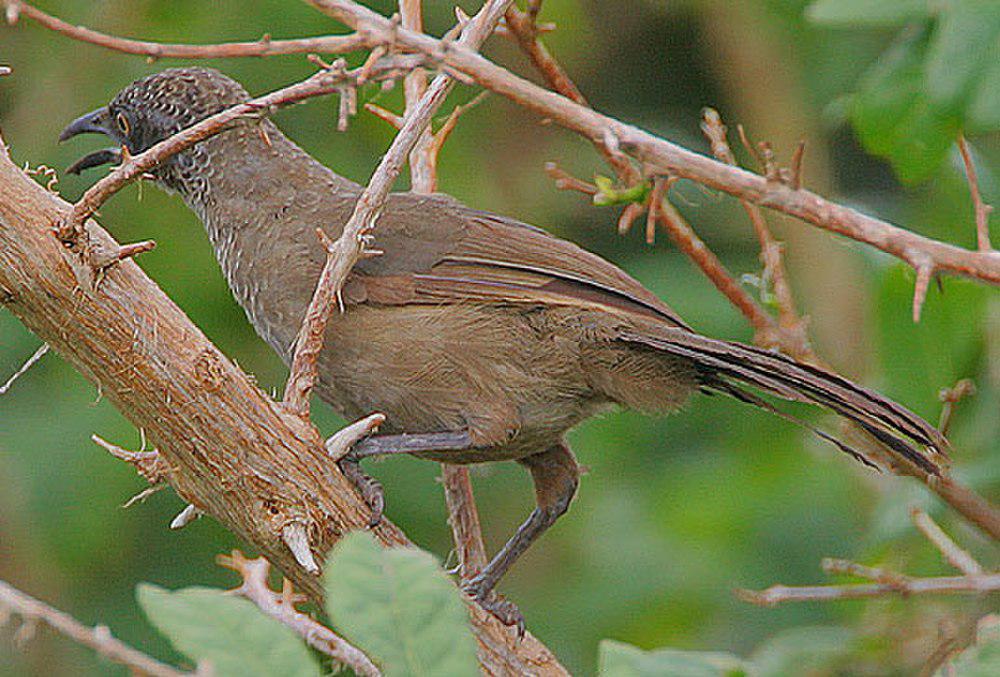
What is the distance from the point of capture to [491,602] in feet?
11.5

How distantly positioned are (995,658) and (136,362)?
1.54 meters

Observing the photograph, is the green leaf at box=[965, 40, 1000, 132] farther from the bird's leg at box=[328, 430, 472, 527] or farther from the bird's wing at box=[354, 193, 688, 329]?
the bird's leg at box=[328, 430, 472, 527]

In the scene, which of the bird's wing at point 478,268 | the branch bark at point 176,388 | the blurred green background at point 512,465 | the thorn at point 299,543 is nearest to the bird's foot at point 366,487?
the branch bark at point 176,388

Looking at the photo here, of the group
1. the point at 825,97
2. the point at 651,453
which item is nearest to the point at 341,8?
the point at 651,453

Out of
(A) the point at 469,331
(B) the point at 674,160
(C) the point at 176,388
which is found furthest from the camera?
(A) the point at 469,331

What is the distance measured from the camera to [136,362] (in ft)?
8.30

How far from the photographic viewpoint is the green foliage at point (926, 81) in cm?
309

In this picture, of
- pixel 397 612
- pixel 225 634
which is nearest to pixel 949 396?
pixel 397 612

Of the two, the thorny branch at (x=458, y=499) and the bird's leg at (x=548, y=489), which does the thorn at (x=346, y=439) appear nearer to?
the thorny branch at (x=458, y=499)

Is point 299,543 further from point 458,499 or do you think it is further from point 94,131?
point 94,131

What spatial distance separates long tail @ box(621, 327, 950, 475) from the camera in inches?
108

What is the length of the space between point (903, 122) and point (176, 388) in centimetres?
184

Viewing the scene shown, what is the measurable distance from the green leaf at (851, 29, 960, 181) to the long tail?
668mm

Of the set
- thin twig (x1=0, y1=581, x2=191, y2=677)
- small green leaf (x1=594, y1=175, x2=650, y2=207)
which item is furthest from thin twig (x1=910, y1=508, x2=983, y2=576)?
thin twig (x1=0, y1=581, x2=191, y2=677)
